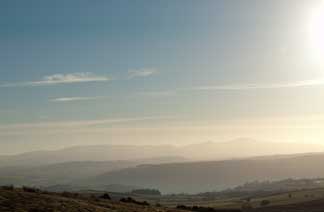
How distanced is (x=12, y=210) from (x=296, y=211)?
6193 cm

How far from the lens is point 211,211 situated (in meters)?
60.7

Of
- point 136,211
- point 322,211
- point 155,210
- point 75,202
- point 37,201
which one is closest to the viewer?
point 37,201

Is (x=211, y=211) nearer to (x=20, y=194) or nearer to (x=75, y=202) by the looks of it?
(x=75, y=202)

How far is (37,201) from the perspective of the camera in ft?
128

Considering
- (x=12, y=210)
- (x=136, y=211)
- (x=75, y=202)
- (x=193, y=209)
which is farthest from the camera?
(x=193, y=209)

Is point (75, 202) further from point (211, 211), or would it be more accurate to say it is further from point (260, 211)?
point (260, 211)

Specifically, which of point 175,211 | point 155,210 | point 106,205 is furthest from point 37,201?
point 175,211

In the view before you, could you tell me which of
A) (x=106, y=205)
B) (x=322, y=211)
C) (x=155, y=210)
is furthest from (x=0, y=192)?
(x=322, y=211)

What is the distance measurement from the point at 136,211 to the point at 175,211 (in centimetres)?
761

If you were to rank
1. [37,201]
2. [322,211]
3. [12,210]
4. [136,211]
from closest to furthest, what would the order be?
1. [12,210]
2. [37,201]
3. [136,211]
4. [322,211]

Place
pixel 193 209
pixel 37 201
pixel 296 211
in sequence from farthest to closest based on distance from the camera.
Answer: pixel 296 211 → pixel 193 209 → pixel 37 201

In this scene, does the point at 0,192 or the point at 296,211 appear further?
the point at 296,211

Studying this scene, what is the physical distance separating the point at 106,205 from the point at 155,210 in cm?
573

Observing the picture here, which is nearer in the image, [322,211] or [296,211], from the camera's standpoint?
[322,211]
